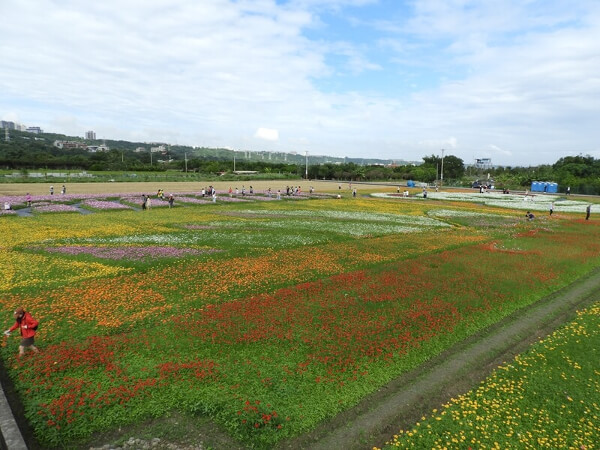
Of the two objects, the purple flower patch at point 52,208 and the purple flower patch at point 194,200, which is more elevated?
the purple flower patch at point 194,200

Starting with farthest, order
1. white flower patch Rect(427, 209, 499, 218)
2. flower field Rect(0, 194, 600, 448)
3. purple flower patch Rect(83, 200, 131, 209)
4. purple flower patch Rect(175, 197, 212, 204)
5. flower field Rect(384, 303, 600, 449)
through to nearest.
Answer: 1. purple flower patch Rect(175, 197, 212, 204)
2. white flower patch Rect(427, 209, 499, 218)
3. purple flower patch Rect(83, 200, 131, 209)
4. flower field Rect(0, 194, 600, 448)
5. flower field Rect(384, 303, 600, 449)

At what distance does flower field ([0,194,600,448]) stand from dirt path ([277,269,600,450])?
396 mm

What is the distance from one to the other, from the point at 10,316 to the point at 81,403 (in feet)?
26.9

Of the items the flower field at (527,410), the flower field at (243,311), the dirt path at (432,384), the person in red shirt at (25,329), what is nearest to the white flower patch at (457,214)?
the flower field at (243,311)

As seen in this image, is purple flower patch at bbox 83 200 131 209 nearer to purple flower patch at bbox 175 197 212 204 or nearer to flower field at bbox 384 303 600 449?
purple flower patch at bbox 175 197 212 204

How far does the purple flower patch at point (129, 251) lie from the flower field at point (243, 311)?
7.4 inches

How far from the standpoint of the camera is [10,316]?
50.0ft

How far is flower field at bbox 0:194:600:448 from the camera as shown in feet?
33.7

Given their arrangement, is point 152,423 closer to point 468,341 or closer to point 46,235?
point 468,341

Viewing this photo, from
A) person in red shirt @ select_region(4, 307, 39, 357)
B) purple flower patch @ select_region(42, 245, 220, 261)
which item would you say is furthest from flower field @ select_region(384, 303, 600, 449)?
purple flower patch @ select_region(42, 245, 220, 261)

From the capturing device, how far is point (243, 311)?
16203mm

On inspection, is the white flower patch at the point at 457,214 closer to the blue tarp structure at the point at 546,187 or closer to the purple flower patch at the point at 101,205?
the purple flower patch at the point at 101,205

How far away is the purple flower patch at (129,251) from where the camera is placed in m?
25.0

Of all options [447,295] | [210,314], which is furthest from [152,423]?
[447,295]
